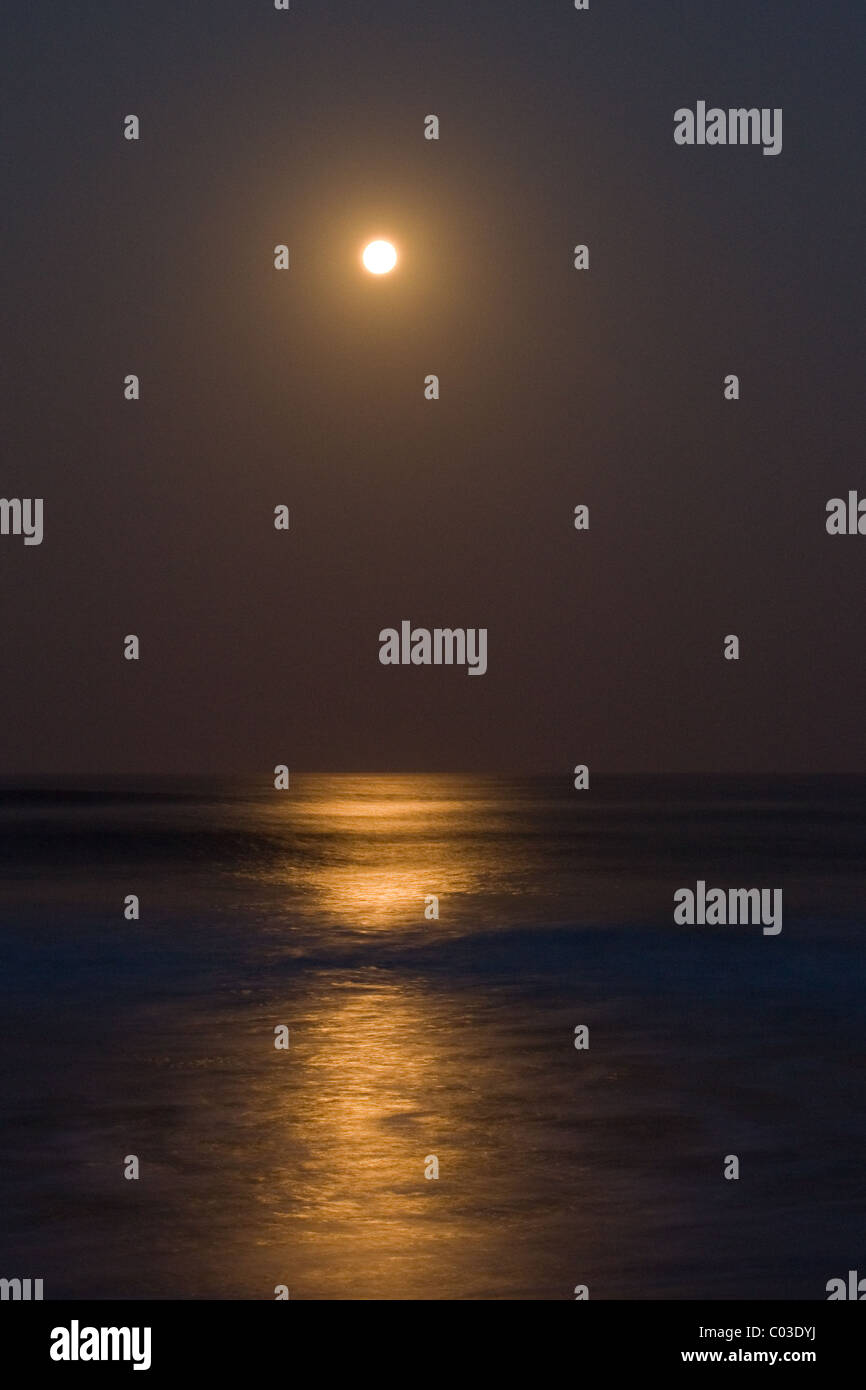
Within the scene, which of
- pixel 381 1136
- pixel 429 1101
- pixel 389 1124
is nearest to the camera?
pixel 381 1136

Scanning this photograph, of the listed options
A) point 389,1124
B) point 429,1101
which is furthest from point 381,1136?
point 429,1101

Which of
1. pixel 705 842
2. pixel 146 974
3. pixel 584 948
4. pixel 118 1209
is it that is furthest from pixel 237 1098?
pixel 705 842

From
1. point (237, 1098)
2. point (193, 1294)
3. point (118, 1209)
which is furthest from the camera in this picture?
point (237, 1098)

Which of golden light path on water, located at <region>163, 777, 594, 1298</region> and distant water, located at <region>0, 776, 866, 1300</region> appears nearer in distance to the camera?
golden light path on water, located at <region>163, 777, 594, 1298</region>

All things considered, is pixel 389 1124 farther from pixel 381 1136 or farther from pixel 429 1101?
pixel 429 1101

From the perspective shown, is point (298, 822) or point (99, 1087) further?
point (298, 822)

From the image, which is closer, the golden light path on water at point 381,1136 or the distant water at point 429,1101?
the golden light path on water at point 381,1136

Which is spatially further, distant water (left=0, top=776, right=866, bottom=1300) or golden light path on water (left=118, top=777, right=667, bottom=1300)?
distant water (left=0, top=776, right=866, bottom=1300)

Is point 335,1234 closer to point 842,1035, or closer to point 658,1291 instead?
point 658,1291
